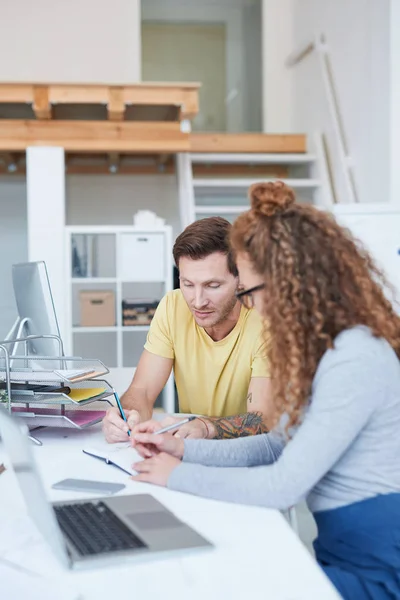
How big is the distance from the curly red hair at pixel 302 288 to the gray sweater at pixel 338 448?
0.03 metres

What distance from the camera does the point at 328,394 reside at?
1.30 meters

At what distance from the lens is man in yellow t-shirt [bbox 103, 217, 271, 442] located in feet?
7.18

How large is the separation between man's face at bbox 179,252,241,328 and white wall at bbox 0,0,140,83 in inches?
179

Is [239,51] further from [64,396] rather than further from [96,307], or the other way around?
[64,396]

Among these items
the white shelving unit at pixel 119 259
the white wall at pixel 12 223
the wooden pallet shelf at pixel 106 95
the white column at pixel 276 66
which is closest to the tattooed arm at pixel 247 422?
the white shelving unit at pixel 119 259

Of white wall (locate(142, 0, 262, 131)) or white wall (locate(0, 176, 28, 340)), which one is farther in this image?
white wall (locate(142, 0, 262, 131))

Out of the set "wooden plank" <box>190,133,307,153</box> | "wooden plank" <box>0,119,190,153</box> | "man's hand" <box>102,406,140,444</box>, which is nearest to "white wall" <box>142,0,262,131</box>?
"wooden plank" <box>190,133,307,153</box>

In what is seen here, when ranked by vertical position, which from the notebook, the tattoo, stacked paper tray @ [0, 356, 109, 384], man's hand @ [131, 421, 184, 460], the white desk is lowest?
the white desk

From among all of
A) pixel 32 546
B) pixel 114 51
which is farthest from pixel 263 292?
pixel 114 51

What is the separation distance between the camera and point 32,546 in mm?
1188

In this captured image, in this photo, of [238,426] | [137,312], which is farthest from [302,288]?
[137,312]

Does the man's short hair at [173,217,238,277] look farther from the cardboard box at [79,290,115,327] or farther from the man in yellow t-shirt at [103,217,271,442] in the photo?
the cardboard box at [79,290,115,327]

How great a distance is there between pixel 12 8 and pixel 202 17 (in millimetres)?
1790

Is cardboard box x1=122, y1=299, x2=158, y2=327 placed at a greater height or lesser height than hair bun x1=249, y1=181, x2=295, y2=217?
lesser
